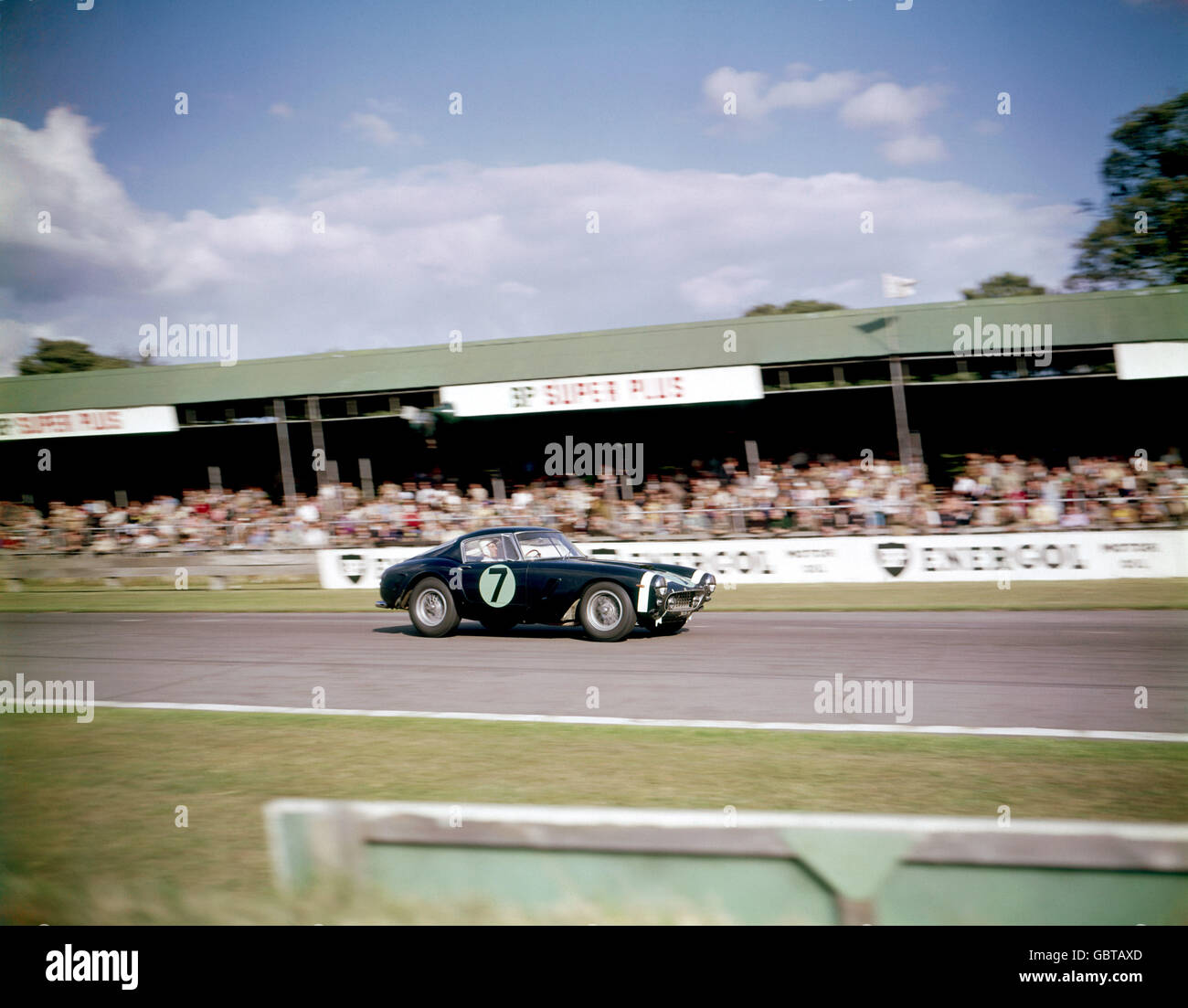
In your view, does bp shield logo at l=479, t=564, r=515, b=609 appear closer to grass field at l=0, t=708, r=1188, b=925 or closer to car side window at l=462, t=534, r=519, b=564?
car side window at l=462, t=534, r=519, b=564

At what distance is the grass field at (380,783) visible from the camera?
411 centimetres

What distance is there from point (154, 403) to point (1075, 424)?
26447 mm

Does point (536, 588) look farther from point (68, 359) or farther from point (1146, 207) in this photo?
point (68, 359)

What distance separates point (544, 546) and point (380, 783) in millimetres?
→ 6353

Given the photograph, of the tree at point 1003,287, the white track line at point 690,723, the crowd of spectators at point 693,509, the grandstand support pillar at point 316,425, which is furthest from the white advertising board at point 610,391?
the tree at point 1003,287

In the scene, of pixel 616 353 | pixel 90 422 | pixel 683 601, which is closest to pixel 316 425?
pixel 90 422

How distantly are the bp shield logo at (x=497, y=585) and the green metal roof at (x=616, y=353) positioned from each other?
13623 millimetres

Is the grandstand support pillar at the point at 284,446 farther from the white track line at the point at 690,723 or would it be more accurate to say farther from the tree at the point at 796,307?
the tree at the point at 796,307

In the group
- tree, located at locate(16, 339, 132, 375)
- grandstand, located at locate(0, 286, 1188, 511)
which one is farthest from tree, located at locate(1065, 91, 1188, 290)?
tree, located at locate(16, 339, 132, 375)

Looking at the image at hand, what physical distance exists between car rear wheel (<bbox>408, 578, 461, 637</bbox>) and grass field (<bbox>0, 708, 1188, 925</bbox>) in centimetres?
469

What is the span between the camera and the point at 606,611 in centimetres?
1102

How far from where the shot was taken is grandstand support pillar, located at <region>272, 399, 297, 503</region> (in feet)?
86.0

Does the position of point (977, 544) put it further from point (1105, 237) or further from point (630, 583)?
point (1105, 237)

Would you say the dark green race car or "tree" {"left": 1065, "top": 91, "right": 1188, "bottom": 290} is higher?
"tree" {"left": 1065, "top": 91, "right": 1188, "bottom": 290}
